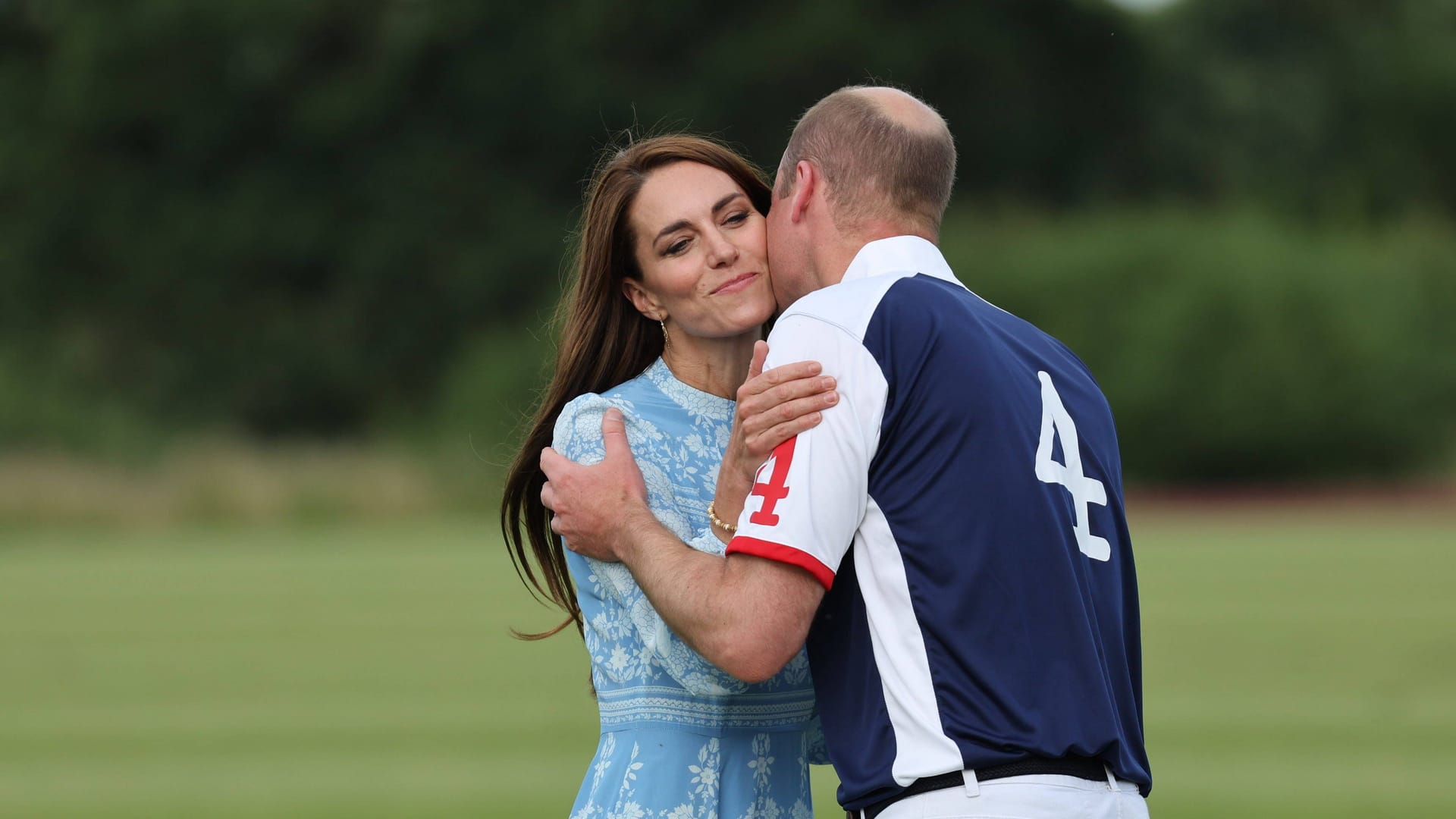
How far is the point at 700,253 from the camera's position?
354cm

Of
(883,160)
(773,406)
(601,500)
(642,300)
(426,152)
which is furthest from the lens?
(426,152)

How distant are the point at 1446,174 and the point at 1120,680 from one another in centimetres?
4915

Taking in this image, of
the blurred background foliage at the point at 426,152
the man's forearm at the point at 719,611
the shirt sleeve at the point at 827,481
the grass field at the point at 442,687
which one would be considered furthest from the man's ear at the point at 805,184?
the blurred background foliage at the point at 426,152

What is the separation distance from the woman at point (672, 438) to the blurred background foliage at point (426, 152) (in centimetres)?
3651

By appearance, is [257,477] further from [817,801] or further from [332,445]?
[817,801]

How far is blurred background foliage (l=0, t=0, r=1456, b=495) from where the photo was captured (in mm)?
43094

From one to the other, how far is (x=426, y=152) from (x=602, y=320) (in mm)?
42457

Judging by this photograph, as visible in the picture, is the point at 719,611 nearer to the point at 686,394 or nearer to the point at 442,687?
the point at 686,394

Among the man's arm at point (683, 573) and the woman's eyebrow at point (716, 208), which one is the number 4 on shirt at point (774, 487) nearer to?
the man's arm at point (683, 573)

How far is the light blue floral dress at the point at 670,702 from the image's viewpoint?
323cm

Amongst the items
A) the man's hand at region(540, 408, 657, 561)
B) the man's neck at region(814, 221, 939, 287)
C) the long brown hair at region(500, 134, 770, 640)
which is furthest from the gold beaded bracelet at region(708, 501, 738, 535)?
the long brown hair at region(500, 134, 770, 640)

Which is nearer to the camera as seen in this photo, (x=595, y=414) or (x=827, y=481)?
(x=827, y=481)

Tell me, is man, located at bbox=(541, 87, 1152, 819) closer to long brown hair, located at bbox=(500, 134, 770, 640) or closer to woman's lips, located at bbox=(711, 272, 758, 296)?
woman's lips, located at bbox=(711, 272, 758, 296)

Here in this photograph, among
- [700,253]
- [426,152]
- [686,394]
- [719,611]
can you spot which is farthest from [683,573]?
[426,152]
